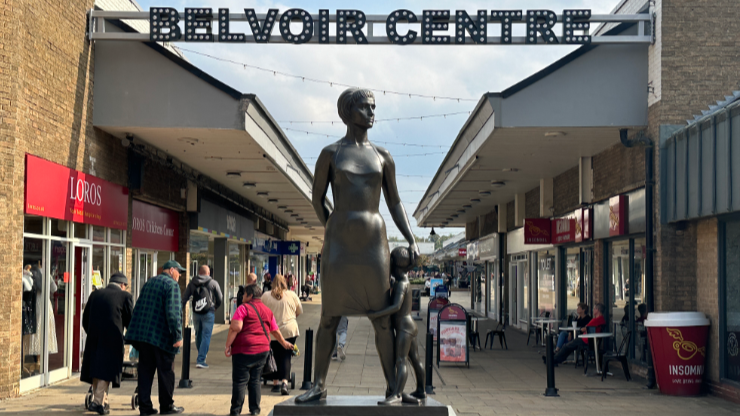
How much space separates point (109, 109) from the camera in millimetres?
12359

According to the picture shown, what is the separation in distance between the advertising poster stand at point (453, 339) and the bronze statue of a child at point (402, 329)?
780 cm

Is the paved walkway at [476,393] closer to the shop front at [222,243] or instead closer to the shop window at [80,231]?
the shop window at [80,231]

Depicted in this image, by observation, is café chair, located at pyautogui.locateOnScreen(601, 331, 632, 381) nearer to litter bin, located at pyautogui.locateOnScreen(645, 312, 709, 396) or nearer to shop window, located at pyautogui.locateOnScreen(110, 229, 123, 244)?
litter bin, located at pyautogui.locateOnScreen(645, 312, 709, 396)


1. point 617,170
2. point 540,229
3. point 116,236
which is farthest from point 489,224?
point 116,236

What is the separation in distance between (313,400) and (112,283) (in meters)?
4.15

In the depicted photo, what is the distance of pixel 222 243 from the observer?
24.8 meters

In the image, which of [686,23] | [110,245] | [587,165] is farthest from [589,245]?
[110,245]

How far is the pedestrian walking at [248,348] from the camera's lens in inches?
332

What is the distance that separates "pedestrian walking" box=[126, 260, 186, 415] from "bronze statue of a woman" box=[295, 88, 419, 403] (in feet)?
9.10

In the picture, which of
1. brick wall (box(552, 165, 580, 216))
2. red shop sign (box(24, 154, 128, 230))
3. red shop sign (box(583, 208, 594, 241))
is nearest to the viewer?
red shop sign (box(24, 154, 128, 230))

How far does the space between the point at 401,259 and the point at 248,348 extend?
2.85 metres

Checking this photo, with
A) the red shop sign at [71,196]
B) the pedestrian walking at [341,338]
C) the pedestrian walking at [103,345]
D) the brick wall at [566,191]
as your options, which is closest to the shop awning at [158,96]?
the red shop sign at [71,196]

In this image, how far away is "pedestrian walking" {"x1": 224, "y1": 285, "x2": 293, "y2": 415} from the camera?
843 centimetres

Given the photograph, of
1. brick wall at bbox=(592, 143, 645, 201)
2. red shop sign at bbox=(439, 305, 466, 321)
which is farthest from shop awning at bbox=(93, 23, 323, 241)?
brick wall at bbox=(592, 143, 645, 201)
